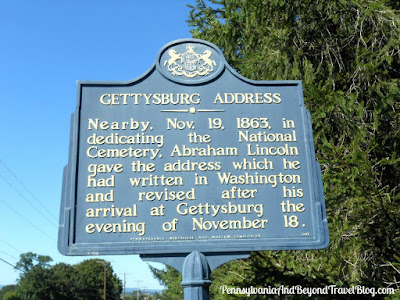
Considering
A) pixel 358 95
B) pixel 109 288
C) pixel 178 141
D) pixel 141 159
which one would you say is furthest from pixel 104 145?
pixel 109 288

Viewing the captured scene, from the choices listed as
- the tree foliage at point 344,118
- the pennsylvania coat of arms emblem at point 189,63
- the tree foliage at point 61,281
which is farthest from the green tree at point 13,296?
the pennsylvania coat of arms emblem at point 189,63

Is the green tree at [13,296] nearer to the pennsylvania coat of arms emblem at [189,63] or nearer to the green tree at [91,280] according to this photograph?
the green tree at [91,280]

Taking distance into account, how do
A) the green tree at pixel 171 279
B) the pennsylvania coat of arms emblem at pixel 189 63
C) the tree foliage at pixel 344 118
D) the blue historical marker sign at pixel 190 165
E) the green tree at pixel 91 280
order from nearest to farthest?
the blue historical marker sign at pixel 190 165
the pennsylvania coat of arms emblem at pixel 189 63
the tree foliage at pixel 344 118
the green tree at pixel 171 279
the green tree at pixel 91 280

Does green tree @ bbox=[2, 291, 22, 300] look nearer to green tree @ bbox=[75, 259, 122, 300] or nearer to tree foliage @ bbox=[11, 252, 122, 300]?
tree foliage @ bbox=[11, 252, 122, 300]

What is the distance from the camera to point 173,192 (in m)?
4.61

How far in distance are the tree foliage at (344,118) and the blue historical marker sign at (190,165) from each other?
2.10m

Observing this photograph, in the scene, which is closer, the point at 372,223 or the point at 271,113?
the point at 271,113

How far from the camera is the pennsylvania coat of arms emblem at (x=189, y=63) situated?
518 centimetres

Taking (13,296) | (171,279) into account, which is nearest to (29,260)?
(13,296)

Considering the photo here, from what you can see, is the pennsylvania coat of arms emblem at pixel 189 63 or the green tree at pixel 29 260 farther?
the green tree at pixel 29 260

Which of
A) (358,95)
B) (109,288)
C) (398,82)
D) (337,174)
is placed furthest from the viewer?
(109,288)

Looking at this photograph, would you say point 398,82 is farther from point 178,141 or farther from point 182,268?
point 182,268

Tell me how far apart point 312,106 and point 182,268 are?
16.7ft

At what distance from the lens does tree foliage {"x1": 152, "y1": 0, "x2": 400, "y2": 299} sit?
6.98m
